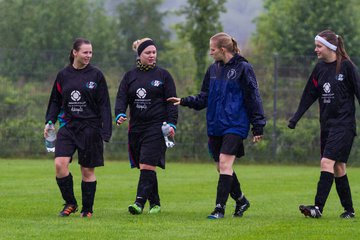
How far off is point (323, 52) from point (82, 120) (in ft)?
9.24

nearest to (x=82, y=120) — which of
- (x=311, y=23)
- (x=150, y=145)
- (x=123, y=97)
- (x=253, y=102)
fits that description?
(x=123, y=97)

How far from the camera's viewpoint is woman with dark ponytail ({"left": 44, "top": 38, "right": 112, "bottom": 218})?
1180cm

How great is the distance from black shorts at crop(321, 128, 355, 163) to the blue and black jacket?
2.57 ft

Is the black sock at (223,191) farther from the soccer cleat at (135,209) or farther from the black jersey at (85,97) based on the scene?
the black jersey at (85,97)

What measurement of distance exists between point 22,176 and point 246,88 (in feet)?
29.3

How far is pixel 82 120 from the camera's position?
1186cm

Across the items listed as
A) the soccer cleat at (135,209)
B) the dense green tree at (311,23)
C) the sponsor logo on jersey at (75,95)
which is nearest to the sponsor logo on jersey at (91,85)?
the sponsor logo on jersey at (75,95)

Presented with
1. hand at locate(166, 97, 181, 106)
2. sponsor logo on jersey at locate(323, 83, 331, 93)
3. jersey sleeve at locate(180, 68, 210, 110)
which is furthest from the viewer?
hand at locate(166, 97, 181, 106)

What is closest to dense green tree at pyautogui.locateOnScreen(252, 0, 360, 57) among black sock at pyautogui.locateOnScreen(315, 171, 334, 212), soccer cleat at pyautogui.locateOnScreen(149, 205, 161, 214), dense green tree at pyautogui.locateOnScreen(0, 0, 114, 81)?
dense green tree at pyautogui.locateOnScreen(0, 0, 114, 81)

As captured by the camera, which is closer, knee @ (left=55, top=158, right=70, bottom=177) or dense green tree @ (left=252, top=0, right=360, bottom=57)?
knee @ (left=55, top=158, right=70, bottom=177)

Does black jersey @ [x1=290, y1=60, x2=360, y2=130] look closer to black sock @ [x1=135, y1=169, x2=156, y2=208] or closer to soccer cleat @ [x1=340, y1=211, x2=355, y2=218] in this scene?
soccer cleat @ [x1=340, y1=211, x2=355, y2=218]

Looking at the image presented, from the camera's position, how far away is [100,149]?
11969 mm

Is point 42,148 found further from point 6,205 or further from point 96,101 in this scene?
point 96,101

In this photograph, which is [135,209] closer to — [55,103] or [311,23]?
[55,103]
